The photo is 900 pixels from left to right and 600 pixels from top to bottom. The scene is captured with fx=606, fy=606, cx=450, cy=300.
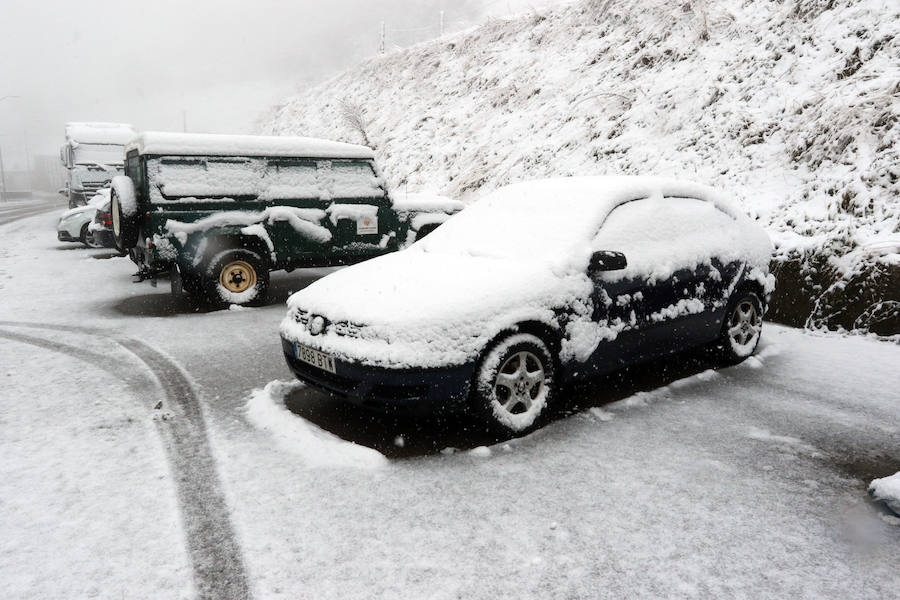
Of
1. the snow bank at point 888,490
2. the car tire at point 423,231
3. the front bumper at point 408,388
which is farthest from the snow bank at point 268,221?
the snow bank at point 888,490

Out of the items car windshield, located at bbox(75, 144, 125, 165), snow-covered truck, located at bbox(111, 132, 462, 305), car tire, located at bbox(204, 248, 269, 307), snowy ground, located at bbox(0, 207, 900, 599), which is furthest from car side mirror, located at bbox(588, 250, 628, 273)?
car windshield, located at bbox(75, 144, 125, 165)

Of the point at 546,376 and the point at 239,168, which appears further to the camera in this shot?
the point at 239,168

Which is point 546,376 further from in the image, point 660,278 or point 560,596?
point 560,596

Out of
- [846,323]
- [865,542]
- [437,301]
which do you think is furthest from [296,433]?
[846,323]

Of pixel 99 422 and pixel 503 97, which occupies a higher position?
pixel 503 97

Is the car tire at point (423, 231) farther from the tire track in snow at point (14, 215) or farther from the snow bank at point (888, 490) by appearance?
the tire track in snow at point (14, 215)

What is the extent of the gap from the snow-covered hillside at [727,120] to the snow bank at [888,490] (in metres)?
3.82

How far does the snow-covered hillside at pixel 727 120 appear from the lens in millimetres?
6949

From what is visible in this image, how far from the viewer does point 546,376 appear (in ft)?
13.0

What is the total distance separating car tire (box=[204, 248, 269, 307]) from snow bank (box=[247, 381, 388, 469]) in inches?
138

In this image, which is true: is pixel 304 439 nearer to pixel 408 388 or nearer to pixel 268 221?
pixel 408 388

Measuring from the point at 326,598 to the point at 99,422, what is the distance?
2.61 m

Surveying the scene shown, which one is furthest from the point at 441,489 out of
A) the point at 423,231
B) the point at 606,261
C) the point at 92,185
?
the point at 92,185

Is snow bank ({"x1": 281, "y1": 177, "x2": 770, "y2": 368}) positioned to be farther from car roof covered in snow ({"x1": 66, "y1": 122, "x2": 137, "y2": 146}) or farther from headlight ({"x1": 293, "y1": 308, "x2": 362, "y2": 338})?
car roof covered in snow ({"x1": 66, "y1": 122, "x2": 137, "y2": 146})
